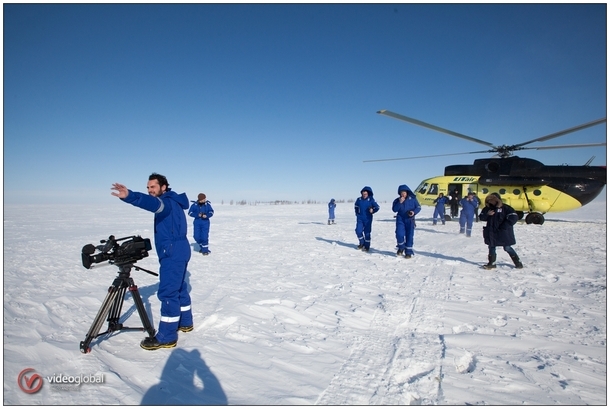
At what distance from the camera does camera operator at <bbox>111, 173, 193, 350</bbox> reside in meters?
3.06

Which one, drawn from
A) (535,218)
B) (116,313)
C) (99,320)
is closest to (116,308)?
(116,313)

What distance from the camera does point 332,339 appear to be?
330 cm

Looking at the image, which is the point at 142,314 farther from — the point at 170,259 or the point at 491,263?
the point at 491,263

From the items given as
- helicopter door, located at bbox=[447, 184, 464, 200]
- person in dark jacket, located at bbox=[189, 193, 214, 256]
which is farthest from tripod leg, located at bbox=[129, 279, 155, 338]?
helicopter door, located at bbox=[447, 184, 464, 200]

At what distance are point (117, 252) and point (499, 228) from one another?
7099 millimetres

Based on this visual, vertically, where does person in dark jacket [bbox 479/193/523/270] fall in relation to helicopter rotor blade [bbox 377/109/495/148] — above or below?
below

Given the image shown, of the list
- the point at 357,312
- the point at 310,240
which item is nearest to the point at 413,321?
the point at 357,312

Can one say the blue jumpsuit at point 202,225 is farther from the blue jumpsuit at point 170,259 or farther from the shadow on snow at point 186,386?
the shadow on snow at point 186,386

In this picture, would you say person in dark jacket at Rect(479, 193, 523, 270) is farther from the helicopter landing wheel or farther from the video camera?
the helicopter landing wheel

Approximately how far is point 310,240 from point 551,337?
8.30 m

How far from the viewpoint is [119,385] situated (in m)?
2.45

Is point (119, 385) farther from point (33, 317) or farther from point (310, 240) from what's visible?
point (310, 240)

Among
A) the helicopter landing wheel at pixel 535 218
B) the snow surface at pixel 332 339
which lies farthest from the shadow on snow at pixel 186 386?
the helicopter landing wheel at pixel 535 218

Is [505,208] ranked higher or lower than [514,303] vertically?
higher
